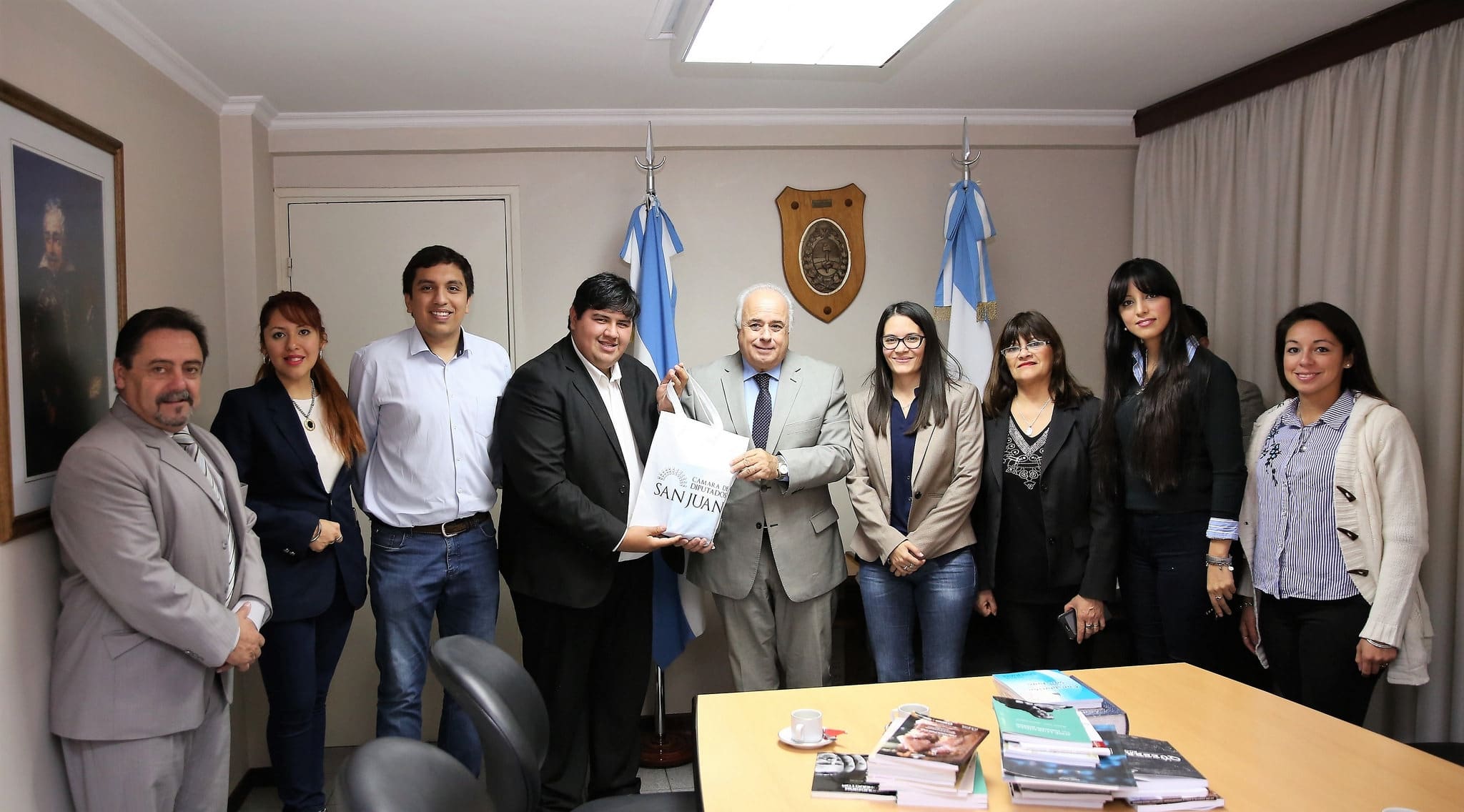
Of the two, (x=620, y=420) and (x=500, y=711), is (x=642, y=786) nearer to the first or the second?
(x=620, y=420)

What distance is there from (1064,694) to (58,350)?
8.83 ft

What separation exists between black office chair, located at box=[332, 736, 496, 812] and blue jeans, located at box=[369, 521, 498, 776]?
1276mm

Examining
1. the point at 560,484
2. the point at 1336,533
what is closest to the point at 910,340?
the point at 560,484

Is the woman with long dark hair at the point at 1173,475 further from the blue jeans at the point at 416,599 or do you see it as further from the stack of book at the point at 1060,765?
the blue jeans at the point at 416,599

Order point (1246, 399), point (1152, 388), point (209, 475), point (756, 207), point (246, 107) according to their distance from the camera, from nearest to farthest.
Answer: point (209, 475), point (1152, 388), point (1246, 399), point (246, 107), point (756, 207)

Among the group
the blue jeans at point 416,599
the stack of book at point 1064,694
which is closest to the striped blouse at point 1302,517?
the stack of book at point 1064,694

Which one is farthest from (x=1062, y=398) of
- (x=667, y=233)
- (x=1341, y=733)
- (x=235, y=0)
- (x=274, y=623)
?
(x=235, y=0)

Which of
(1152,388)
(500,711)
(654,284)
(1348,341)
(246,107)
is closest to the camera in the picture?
(500,711)

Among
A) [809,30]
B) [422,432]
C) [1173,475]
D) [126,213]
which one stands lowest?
[1173,475]

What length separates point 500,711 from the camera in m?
→ 1.67

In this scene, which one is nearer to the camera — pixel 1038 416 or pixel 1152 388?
pixel 1152 388

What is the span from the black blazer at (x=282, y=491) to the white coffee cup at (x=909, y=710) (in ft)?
6.02

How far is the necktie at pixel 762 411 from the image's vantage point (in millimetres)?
3061

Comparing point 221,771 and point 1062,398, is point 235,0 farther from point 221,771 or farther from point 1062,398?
point 1062,398
